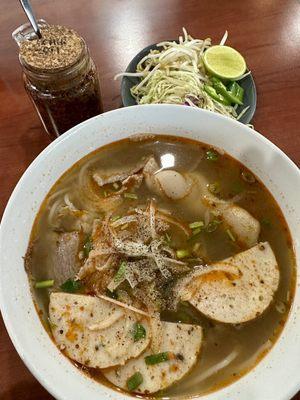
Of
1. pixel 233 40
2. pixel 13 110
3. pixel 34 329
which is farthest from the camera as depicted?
pixel 233 40

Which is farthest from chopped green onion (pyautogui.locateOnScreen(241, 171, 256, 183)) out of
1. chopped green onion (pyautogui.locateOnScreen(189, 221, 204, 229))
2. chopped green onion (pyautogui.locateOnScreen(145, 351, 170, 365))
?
chopped green onion (pyautogui.locateOnScreen(145, 351, 170, 365))

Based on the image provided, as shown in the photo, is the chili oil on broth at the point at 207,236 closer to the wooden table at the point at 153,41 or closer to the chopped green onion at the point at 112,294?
the chopped green onion at the point at 112,294

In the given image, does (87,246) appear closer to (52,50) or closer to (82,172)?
(82,172)

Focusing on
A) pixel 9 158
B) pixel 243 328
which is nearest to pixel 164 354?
pixel 243 328

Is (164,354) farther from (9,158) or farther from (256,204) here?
(9,158)

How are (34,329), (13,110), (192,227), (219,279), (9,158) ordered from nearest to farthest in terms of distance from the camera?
1. (34,329)
2. (219,279)
3. (192,227)
4. (9,158)
5. (13,110)

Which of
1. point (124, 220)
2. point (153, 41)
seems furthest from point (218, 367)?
point (153, 41)

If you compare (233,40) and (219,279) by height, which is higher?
(233,40)
